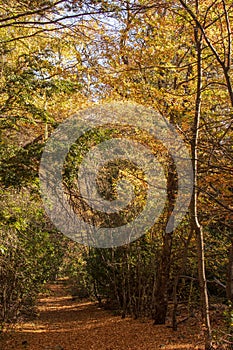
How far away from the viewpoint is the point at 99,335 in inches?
422

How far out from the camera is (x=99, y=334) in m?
10.9

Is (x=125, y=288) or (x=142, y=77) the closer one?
(x=142, y=77)

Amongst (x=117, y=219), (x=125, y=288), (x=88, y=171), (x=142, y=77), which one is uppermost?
(x=142, y=77)

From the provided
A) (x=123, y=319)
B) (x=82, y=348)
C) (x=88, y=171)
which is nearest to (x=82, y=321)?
(x=123, y=319)

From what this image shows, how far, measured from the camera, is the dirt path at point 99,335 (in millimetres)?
8609

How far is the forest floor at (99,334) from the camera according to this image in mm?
8617

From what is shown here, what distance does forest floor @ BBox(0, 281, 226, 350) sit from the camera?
8617mm

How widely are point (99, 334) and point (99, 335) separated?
14 centimetres

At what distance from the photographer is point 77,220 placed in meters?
12.6

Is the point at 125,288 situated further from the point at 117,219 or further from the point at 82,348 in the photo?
the point at 82,348

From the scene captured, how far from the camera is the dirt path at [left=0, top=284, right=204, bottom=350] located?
8.61 meters

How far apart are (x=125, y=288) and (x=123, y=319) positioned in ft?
3.29

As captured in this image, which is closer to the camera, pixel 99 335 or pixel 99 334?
pixel 99 335

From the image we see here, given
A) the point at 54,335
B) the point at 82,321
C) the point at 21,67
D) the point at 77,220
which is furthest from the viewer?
the point at 82,321
